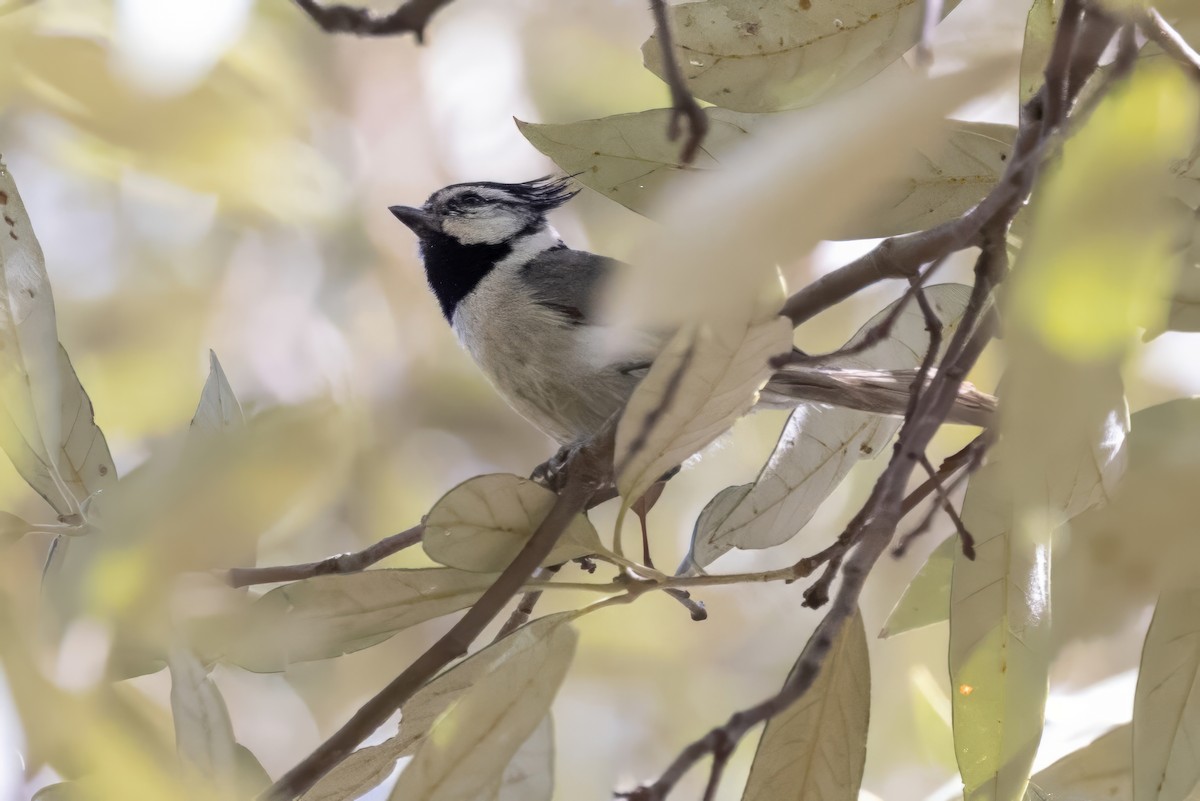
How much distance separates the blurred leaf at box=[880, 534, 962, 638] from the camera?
174 cm

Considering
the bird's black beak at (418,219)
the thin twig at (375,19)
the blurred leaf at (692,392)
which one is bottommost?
the blurred leaf at (692,392)

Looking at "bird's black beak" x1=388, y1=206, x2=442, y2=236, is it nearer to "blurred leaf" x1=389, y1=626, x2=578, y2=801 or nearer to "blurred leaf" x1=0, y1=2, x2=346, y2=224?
"blurred leaf" x1=0, y1=2, x2=346, y2=224

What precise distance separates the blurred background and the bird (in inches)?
11.8

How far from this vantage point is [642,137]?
1693 mm

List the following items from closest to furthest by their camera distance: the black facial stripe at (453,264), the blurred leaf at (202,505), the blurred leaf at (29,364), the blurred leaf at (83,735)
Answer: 1. the blurred leaf at (202,505)
2. the blurred leaf at (83,735)
3. the blurred leaf at (29,364)
4. the black facial stripe at (453,264)

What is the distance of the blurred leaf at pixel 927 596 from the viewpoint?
68.6 inches

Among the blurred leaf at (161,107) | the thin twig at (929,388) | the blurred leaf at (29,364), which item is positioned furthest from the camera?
the blurred leaf at (161,107)

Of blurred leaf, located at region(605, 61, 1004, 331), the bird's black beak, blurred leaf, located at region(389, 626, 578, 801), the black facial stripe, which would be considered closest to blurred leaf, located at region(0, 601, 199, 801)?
blurred leaf, located at region(389, 626, 578, 801)

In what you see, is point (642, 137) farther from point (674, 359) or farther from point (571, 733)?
point (571, 733)

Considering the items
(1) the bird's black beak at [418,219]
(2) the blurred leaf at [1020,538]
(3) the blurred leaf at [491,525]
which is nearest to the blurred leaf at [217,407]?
(3) the blurred leaf at [491,525]

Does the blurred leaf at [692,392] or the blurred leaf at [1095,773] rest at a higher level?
the blurred leaf at [692,392]

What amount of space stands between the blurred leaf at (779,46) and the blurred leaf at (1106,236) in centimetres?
79

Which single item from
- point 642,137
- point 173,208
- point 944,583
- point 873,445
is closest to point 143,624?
point 642,137

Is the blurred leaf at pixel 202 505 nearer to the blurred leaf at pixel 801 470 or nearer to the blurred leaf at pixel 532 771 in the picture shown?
the blurred leaf at pixel 532 771
